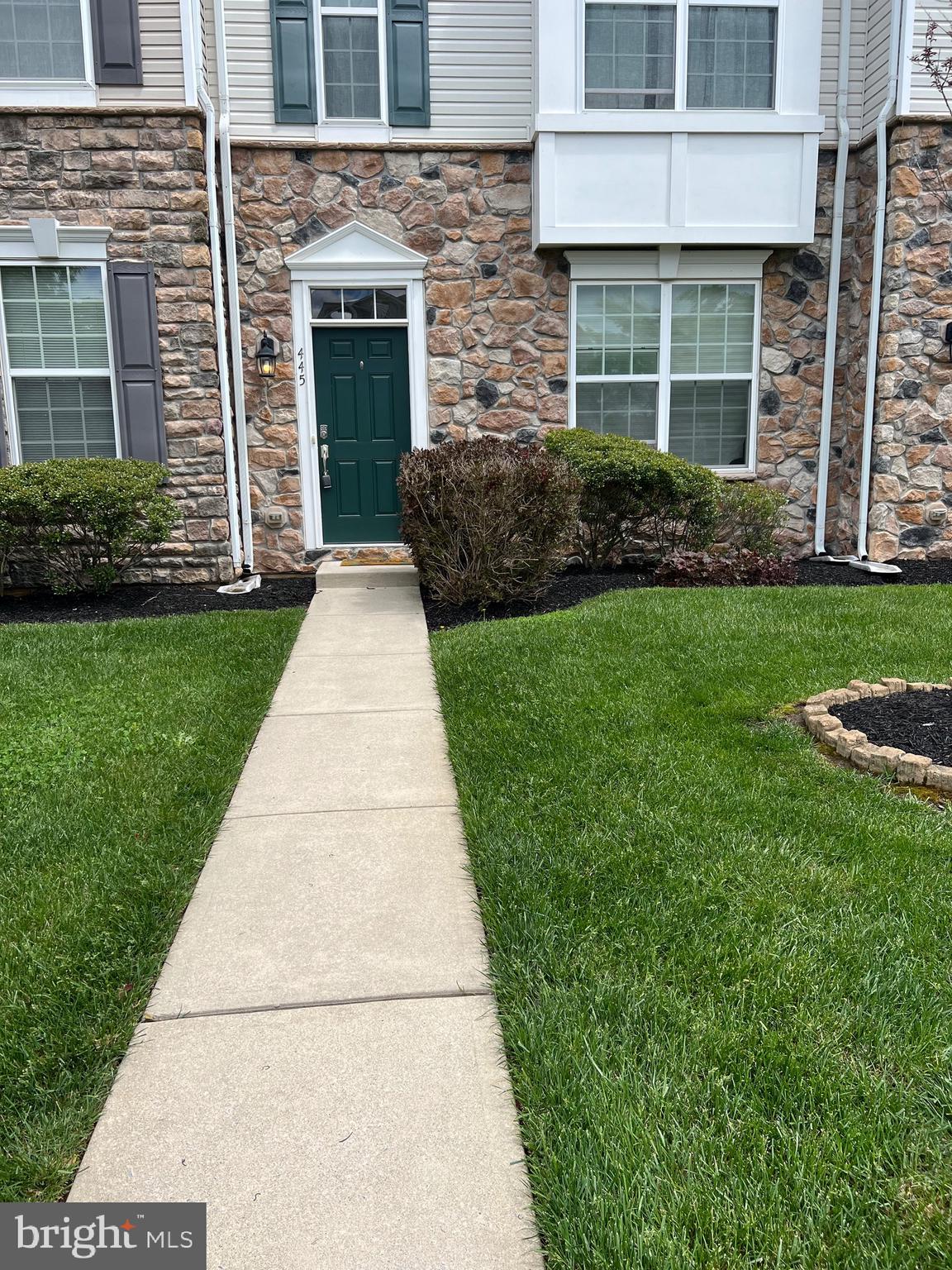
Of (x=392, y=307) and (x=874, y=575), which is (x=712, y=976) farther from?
(x=392, y=307)

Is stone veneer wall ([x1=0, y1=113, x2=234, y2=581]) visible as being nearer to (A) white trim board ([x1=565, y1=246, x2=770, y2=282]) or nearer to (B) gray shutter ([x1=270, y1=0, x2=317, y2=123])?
(B) gray shutter ([x1=270, y1=0, x2=317, y2=123])

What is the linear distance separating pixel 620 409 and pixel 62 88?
5.54m

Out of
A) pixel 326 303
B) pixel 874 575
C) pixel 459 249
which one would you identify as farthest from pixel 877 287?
pixel 326 303

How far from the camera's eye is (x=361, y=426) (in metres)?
9.42

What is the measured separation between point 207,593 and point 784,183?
6440mm

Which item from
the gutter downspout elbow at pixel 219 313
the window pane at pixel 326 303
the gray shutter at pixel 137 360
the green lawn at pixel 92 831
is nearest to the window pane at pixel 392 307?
the window pane at pixel 326 303

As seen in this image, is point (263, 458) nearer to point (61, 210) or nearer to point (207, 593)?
point (207, 593)

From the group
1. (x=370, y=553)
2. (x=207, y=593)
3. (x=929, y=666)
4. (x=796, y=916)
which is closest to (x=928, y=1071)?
(x=796, y=916)

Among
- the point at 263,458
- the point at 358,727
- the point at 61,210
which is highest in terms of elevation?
the point at 61,210

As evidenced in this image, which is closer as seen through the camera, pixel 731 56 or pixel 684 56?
pixel 684 56

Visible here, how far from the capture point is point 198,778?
396 centimetres

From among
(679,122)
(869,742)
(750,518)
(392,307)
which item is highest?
(679,122)

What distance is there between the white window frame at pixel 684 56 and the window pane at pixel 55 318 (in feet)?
15.3

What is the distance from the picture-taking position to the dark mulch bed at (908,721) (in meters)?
3.94
